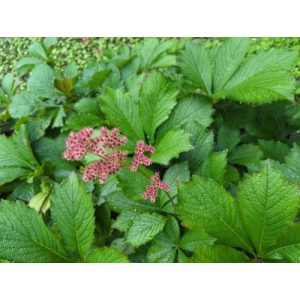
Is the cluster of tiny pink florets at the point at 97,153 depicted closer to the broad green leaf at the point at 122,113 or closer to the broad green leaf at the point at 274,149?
the broad green leaf at the point at 122,113

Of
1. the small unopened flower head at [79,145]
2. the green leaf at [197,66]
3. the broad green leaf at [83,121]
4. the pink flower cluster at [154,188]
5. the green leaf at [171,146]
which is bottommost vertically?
the broad green leaf at [83,121]

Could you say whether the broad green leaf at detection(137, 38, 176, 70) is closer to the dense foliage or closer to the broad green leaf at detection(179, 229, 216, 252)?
the dense foliage

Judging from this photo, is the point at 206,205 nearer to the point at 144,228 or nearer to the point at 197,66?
the point at 144,228

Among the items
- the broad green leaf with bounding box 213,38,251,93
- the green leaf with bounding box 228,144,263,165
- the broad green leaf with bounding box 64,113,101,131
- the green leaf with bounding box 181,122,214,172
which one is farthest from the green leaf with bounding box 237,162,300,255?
the broad green leaf with bounding box 64,113,101,131

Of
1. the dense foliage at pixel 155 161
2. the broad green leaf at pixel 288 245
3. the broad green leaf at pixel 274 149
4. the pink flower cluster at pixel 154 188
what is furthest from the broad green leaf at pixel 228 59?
the broad green leaf at pixel 288 245

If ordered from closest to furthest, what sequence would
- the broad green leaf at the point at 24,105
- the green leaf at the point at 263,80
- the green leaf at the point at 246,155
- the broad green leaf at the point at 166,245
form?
the broad green leaf at the point at 166,245 < the green leaf at the point at 263,80 < the green leaf at the point at 246,155 < the broad green leaf at the point at 24,105

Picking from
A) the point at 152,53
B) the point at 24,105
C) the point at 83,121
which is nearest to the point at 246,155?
the point at 83,121

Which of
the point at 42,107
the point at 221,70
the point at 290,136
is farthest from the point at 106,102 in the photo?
the point at 290,136

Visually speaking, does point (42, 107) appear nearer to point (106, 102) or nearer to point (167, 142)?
point (106, 102)
